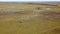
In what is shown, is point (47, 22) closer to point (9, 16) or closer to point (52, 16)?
point (52, 16)

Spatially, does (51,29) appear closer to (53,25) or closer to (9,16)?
(53,25)

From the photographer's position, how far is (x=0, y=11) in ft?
2.25

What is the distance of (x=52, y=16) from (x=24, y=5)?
0.18 meters

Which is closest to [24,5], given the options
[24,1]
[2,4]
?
[24,1]

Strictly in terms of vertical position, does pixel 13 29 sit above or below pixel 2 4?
below

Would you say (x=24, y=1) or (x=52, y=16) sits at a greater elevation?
(x=24, y=1)

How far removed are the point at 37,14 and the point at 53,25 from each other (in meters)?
0.12

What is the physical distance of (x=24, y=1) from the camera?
71cm

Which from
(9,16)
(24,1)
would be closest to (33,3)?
(24,1)

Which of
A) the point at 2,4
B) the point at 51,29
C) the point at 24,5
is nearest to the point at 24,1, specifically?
the point at 24,5

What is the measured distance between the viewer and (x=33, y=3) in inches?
27.9

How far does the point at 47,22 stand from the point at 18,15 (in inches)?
6.9

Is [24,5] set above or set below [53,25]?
above

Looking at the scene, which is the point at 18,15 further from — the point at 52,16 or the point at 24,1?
the point at 52,16
